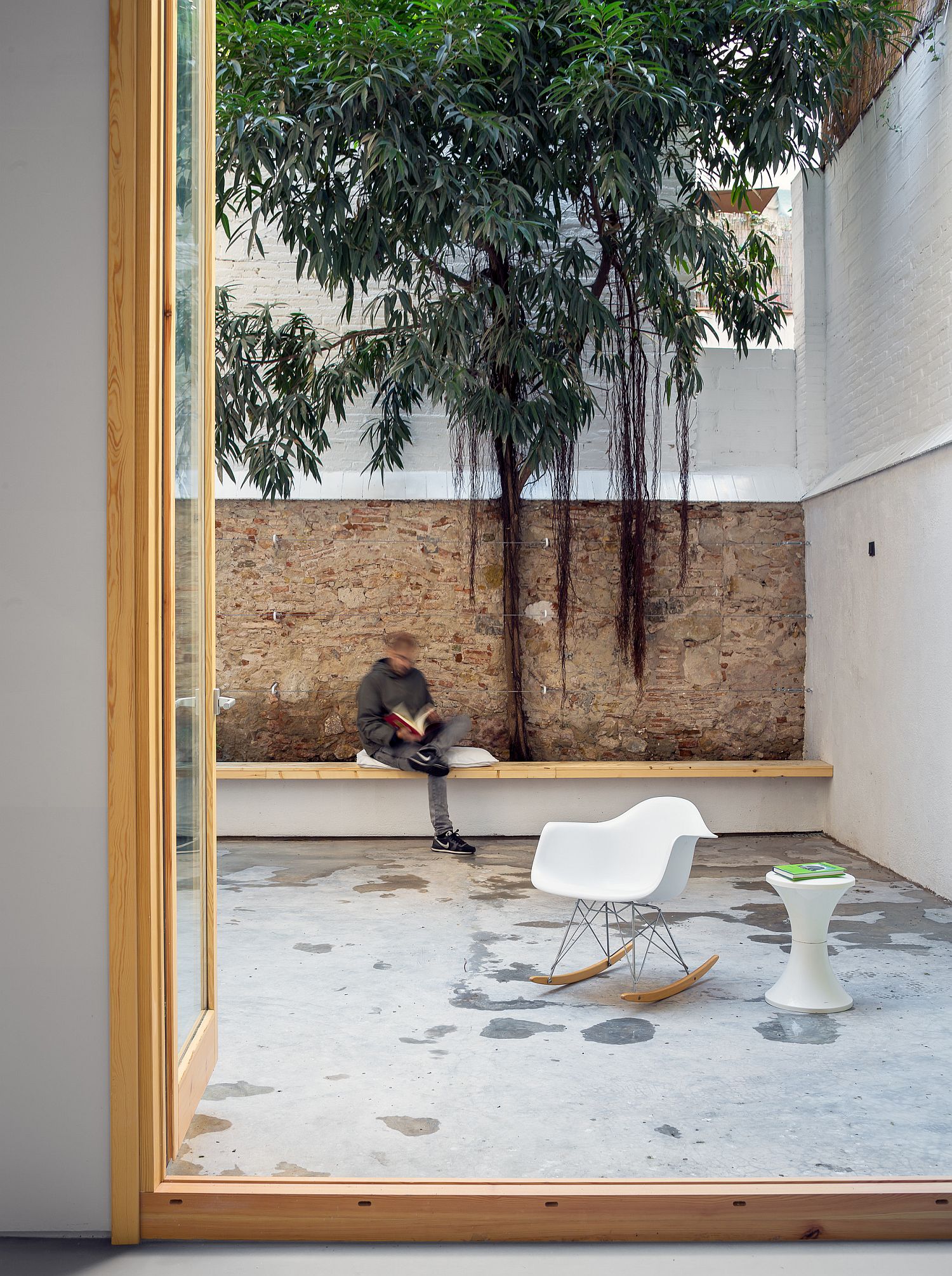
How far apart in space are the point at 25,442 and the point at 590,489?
5.51 meters

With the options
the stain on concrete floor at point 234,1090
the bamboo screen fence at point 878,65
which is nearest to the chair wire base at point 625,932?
the stain on concrete floor at point 234,1090

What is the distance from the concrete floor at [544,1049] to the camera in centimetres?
267

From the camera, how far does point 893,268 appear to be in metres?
6.07

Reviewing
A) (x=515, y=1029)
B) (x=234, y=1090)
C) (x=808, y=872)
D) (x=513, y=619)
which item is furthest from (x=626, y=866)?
(x=513, y=619)

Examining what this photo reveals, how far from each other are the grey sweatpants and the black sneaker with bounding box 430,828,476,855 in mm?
32

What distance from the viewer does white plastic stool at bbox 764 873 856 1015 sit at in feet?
12.3

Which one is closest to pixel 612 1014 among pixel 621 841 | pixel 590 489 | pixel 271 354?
pixel 621 841

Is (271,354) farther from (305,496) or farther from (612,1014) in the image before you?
(612,1014)

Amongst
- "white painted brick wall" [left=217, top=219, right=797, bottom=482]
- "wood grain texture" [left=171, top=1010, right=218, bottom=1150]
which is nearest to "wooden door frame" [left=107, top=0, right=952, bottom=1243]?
"wood grain texture" [left=171, top=1010, right=218, bottom=1150]

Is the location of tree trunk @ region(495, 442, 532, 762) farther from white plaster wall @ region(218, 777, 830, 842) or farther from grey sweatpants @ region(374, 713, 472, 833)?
grey sweatpants @ region(374, 713, 472, 833)

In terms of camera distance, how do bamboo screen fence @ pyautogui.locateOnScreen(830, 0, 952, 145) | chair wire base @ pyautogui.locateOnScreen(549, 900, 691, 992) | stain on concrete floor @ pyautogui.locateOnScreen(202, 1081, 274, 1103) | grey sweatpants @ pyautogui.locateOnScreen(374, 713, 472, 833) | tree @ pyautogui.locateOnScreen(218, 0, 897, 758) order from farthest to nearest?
grey sweatpants @ pyautogui.locateOnScreen(374, 713, 472, 833), tree @ pyautogui.locateOnScreen(218, 0, 897, 758), bamboo screen fence @ pyautogui.locateOnScreen(830, 0, 952, 145), chair wire base @ pyautogui.locateOnScreen(549, 900, 691, 992), stain on concrete floor @ pyautogui.locateOnScreen(202, 1081, 274, 1103)

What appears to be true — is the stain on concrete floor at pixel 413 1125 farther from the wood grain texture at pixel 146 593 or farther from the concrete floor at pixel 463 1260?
the wood grain texture at pixel 146 593

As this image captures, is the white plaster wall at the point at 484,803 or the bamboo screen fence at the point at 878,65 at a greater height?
the bamboo screen fence at the point at 878,65

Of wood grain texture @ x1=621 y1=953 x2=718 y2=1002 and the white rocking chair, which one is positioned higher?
the white rocking chair
